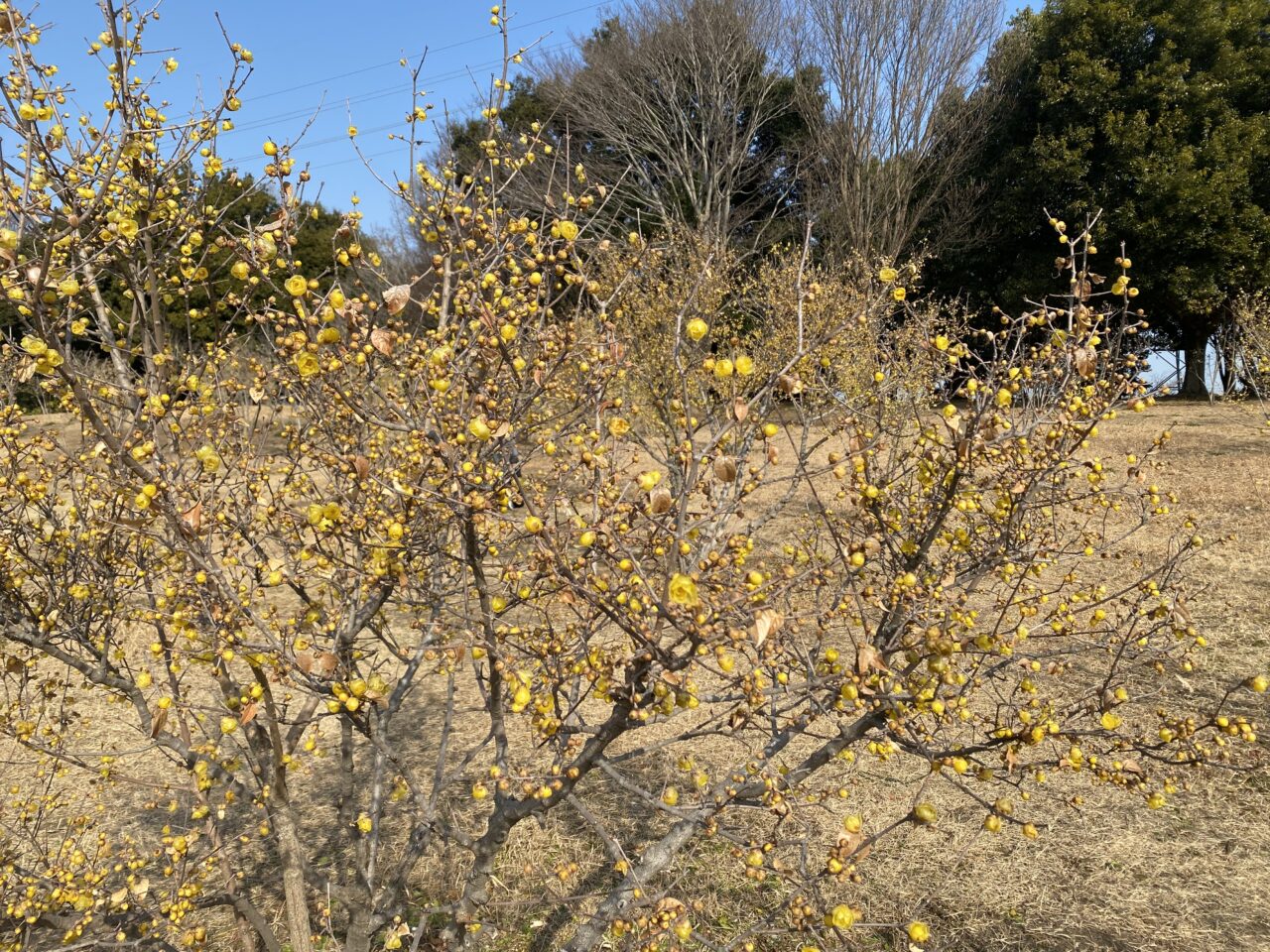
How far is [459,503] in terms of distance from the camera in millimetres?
1880

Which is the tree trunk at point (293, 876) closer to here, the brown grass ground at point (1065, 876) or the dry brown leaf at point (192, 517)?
the brown grass ground at point (1065, 876)

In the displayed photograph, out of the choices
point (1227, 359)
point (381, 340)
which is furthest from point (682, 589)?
point (1227, 359)

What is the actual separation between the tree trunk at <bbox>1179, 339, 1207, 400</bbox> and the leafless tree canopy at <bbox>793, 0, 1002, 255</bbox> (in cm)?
683

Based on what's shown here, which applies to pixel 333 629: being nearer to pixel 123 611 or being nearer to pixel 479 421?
pixel 123 611

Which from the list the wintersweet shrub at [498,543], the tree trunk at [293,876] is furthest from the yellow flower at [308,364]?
the tree trunk at [293,876]

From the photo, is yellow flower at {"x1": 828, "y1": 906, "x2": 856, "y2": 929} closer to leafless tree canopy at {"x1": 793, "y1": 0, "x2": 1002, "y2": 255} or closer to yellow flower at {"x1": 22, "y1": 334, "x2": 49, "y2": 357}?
yellow flower at {"x1": 22, "y1": 334, "x2": 49, "y2": 357}

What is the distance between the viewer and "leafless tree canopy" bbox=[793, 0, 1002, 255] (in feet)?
53.8

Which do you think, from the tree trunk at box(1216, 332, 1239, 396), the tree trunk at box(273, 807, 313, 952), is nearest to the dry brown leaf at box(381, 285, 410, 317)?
the tree trunk at box(273, 807, 313, 952)

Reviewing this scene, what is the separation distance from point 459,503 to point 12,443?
2.38 meters

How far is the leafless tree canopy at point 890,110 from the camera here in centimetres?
1639

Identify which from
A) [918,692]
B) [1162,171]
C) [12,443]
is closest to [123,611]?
[12,443]

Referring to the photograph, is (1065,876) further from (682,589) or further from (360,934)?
(682,589)

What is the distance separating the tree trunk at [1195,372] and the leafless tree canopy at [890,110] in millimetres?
6827

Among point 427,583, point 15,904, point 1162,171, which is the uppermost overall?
point 1162,171
